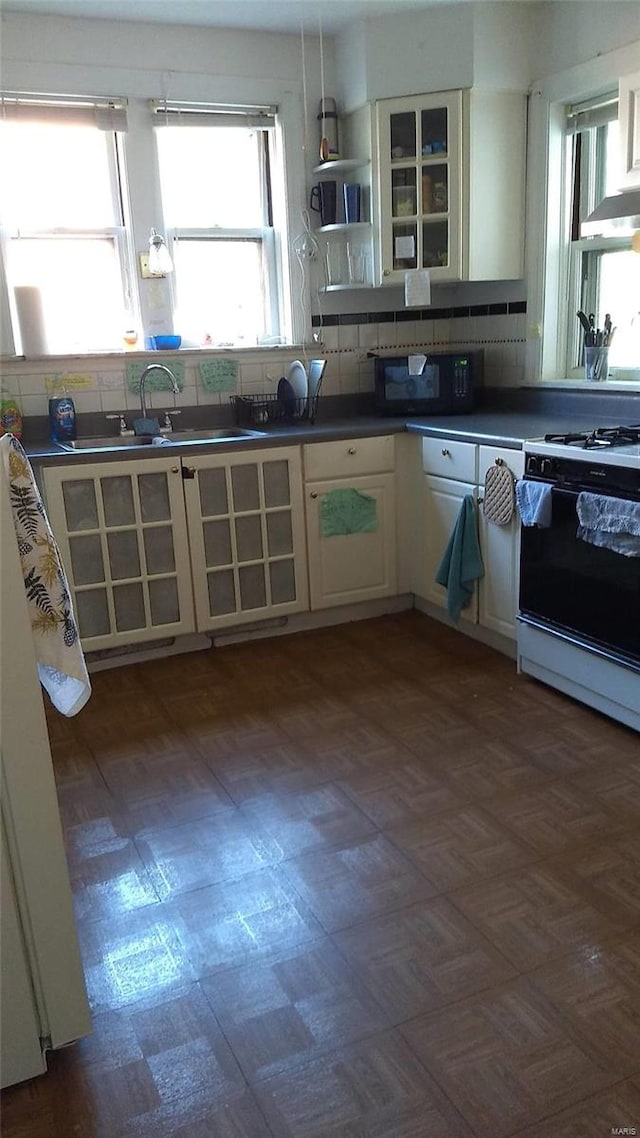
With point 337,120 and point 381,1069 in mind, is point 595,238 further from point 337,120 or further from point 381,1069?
point 381,1069

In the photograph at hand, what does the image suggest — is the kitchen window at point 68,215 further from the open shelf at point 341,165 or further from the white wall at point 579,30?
the white wall at point 579,30

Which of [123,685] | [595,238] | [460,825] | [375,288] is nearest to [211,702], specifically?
[123,685]

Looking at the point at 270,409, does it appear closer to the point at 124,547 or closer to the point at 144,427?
the point at 144,427

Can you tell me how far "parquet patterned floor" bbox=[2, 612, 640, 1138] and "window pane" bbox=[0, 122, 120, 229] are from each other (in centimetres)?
205

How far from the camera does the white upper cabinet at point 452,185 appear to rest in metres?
3.56

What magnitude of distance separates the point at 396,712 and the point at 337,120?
106 inches

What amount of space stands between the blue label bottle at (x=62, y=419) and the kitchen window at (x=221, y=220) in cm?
68

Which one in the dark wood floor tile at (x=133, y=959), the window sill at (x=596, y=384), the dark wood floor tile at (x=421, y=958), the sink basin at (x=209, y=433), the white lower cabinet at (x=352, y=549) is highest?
the window sill at (x=596, y=384)

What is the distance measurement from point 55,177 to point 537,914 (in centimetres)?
332

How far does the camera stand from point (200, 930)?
1894mm

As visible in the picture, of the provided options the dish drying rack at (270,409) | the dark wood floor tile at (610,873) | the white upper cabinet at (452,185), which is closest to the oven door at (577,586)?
the dark wood floor tile at (610,873)

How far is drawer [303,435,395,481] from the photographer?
140 inches

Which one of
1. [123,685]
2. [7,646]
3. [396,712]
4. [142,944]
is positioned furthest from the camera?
[123,685]

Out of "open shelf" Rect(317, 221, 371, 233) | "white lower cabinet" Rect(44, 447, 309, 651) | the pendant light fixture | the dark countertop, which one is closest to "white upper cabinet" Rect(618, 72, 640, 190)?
the dark countertop
